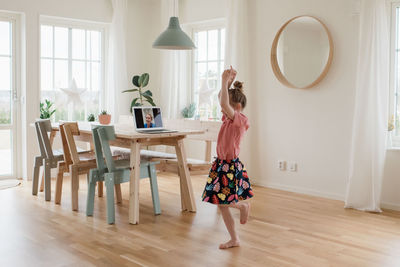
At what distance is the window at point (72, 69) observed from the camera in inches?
228

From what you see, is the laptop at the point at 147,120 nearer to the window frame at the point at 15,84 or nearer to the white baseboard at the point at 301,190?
the white baseboard at the point at 301,190

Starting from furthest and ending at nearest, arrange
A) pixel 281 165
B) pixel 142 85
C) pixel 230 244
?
pixel 142 85 → pixel 281 165 → pixel 230 244

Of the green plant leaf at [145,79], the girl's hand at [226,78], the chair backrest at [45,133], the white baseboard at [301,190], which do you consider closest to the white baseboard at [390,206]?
the white baseboard at [301,190]

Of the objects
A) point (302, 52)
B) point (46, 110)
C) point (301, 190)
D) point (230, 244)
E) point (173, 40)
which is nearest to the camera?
point (230, 244)

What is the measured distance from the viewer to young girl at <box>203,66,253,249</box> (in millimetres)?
3057

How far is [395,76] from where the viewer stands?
4324 mm

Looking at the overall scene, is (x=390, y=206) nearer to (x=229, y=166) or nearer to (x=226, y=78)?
(x=229, y=166)

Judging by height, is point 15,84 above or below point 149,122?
above

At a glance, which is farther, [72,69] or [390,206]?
[72,69]

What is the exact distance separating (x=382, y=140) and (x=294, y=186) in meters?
1.14

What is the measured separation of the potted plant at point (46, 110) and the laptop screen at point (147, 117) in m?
2.06

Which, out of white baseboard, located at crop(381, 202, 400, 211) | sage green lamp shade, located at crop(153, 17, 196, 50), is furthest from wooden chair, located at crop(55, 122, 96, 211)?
white baseboard, located at crop(381, 202, 400, 211)

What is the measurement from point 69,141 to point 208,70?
2.48 m

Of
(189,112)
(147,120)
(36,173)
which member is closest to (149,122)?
(147,120)
